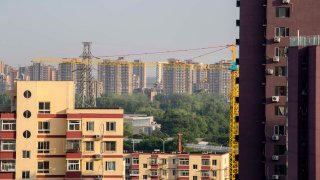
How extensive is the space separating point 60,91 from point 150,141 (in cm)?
7475

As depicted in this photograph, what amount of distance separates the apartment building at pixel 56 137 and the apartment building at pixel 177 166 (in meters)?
35.9

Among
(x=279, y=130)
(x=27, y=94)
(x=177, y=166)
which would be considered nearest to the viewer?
(x=27, y=94)

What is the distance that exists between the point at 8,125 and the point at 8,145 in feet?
1.96

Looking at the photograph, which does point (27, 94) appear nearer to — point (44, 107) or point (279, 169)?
point (44, 107)

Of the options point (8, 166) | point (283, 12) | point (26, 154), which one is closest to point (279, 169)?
point (283, 12)

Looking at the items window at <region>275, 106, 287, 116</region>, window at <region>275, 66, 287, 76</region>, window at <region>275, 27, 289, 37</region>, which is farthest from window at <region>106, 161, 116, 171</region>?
window at <region>275, 27, 289, 37</region>

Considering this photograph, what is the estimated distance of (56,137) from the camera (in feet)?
99.9

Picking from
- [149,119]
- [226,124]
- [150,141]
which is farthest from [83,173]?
[149,119]

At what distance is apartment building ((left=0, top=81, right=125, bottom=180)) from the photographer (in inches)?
1188

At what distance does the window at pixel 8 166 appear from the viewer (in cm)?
3023

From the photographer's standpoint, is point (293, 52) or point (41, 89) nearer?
point (293, 52)

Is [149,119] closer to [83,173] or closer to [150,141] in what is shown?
[150,141]

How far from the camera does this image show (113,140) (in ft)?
100

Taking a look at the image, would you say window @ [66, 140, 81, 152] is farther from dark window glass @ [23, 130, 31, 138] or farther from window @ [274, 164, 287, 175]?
window @ [274, 164, 287, 175]
